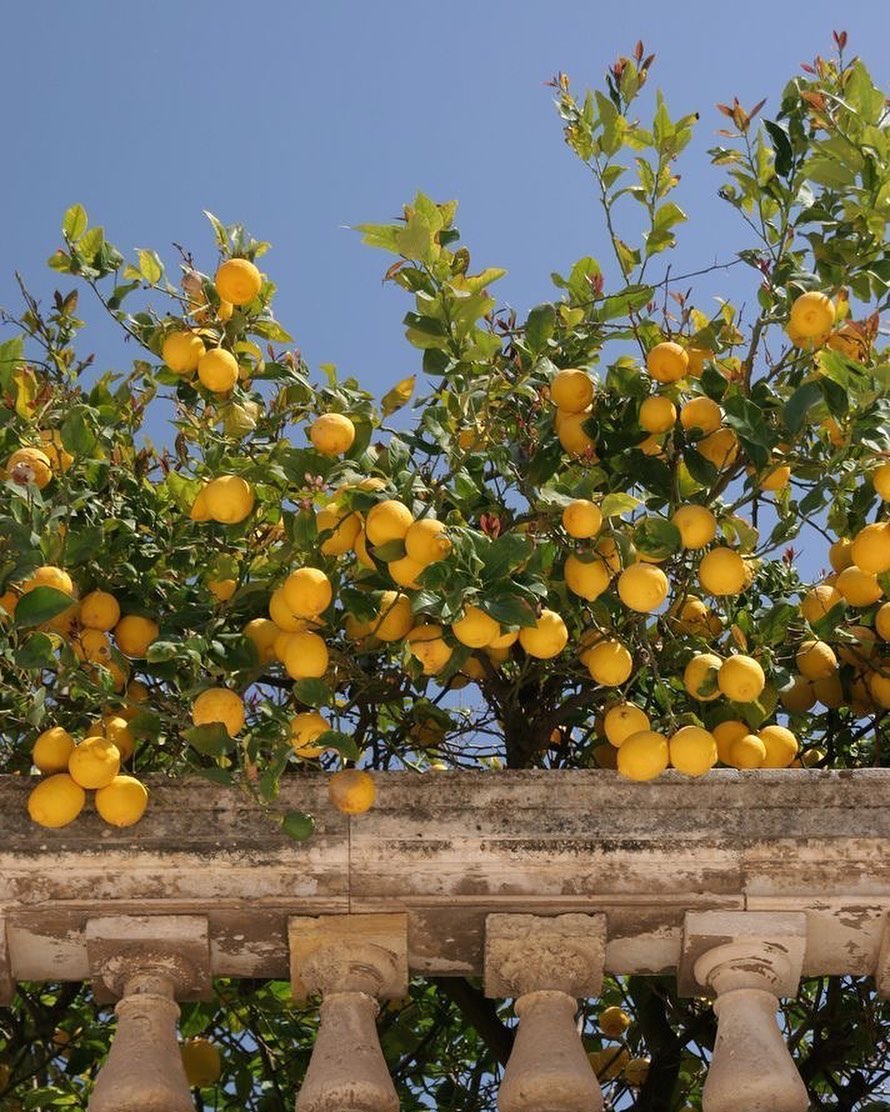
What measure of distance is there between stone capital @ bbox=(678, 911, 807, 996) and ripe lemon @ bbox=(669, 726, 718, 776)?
52cm

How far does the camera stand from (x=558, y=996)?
4.74m

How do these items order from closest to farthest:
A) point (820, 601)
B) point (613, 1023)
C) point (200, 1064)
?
1. point (820, 601)
2. point (200, 1064)
3. point (613, 1023)

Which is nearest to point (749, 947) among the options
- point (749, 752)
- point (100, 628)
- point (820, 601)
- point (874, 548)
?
point (749, 752)

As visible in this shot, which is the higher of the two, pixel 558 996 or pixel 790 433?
pixel 790 433

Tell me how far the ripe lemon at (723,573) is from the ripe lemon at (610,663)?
0.91ft

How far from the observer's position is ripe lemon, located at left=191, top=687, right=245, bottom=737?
14.6 ft

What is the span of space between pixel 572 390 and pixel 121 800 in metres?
1.61

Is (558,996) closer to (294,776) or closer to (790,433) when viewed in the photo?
(294,776)

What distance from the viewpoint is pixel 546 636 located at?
14.7 feet

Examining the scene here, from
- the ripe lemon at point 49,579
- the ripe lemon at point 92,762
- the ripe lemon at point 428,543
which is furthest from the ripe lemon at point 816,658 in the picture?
the ripe lemon at point 49,579

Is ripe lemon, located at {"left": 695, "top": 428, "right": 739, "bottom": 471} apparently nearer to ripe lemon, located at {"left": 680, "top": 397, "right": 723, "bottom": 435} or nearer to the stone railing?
ripe lemon, located at {"left": 680, "top": 397, "right": 723, "bottom": 435}

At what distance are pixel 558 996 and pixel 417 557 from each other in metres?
1.29

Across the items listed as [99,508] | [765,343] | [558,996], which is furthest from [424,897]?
[765,343]

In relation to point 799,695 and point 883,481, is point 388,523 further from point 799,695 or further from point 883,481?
point 799,695
